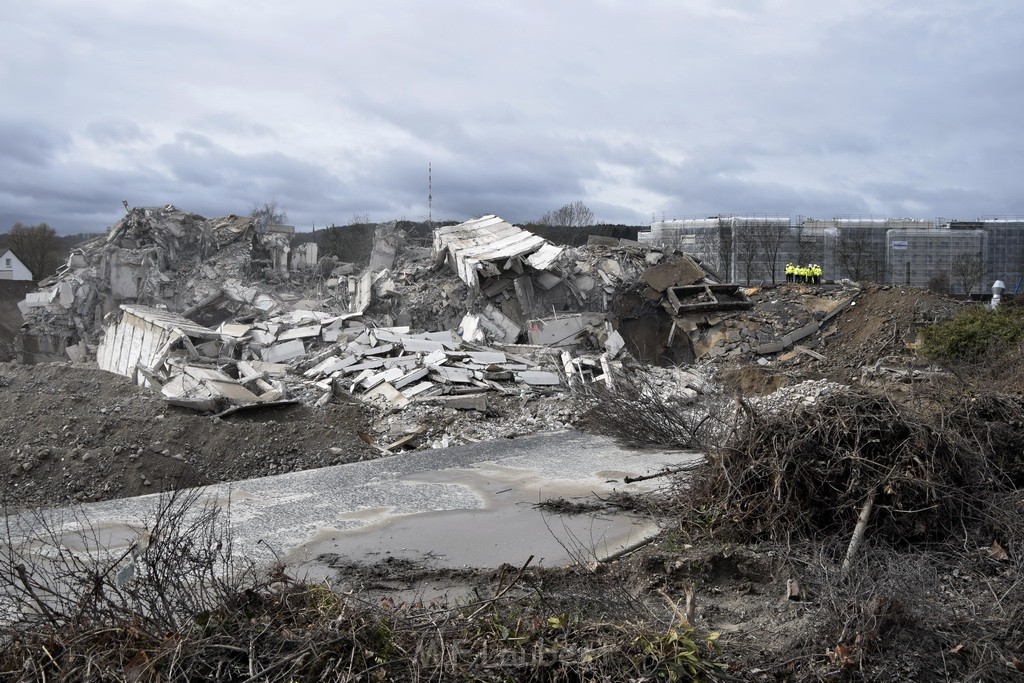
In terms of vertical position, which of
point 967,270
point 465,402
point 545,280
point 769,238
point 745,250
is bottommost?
point 465,402

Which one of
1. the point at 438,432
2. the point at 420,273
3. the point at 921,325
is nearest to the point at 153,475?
the point at 438,432

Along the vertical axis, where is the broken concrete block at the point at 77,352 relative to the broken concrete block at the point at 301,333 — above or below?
below

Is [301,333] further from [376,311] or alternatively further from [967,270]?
[967,270]

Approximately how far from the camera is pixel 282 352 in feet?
53.5

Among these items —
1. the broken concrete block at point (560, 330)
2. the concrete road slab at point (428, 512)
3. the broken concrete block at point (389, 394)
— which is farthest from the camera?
the broken concrete block at point (560, 330)

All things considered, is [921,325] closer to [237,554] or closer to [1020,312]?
[1020,312]

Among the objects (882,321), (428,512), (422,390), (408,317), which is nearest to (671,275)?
(882,321)

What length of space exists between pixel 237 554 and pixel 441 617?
2.77m

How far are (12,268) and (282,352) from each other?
3310 cm

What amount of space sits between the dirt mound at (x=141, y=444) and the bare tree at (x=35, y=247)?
113 ft

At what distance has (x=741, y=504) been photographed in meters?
5.98

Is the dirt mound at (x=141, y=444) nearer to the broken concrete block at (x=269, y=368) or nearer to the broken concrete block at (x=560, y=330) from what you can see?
the broken concrete block at (x=269, y=368)

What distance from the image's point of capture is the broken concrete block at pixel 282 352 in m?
16.2

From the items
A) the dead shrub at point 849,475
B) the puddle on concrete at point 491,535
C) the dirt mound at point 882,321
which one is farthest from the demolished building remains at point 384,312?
the dead shrub at point 849,475
